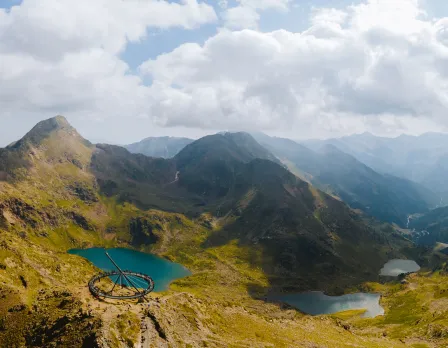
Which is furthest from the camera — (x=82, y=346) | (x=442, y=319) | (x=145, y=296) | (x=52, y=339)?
(x=442, y=319)

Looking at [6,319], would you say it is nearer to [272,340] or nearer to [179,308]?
[179,308]

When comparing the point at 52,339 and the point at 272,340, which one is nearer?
the point at 52,339

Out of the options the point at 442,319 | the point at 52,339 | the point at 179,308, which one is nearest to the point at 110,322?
A: the point at 52,339

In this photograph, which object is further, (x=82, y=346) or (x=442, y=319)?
(x=442, y=319)

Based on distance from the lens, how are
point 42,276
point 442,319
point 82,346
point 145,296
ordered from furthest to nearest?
1. point 442,319
2. point 42,276
3. point 145,296
4. point 82,346

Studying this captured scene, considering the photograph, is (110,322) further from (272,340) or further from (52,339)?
(272,340)

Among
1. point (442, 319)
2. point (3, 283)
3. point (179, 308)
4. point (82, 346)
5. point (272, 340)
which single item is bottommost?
point (442, 319)

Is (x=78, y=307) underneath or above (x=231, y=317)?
above

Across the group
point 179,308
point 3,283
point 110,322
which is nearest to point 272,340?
point 179,308

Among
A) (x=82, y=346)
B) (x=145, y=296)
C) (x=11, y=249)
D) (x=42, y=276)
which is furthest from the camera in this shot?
(x=11, y=249)
